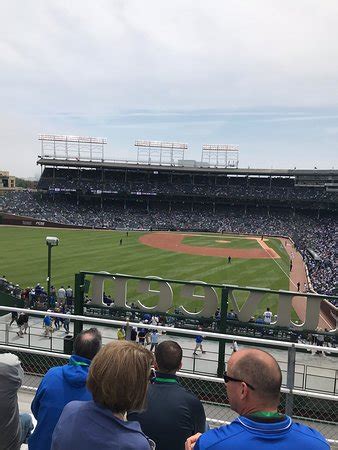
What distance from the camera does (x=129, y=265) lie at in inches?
1315

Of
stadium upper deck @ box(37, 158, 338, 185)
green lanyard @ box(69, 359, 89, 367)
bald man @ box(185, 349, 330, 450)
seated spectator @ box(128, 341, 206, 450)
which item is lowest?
seated spectator @ box(128, 341, 206, 450)

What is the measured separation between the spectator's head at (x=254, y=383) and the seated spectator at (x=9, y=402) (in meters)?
1.89

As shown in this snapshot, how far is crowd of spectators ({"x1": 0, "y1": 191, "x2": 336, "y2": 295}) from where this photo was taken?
65.0 meters

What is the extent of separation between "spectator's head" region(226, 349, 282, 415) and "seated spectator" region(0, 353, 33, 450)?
6.19 ft

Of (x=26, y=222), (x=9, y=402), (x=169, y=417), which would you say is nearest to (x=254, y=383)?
(x=169, y=417)

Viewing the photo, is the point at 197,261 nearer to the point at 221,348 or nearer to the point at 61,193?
the point at 221,348

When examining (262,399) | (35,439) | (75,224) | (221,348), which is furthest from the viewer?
(75,224)

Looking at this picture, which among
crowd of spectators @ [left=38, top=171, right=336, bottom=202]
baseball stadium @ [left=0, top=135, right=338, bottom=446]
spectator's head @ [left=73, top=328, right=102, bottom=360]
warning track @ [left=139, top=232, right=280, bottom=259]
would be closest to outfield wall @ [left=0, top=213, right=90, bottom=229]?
baseball stadium @ [left=0, top=135, right=338, bottom=446]

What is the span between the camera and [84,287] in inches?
416

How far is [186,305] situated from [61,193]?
6440cm

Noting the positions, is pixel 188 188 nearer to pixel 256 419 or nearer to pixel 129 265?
pixel 129 265

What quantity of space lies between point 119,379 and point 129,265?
103 ft

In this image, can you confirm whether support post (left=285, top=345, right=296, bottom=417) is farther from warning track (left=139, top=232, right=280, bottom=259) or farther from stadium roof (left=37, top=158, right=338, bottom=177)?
stadium roof (left=37, top=158, right=338, bottom=177)

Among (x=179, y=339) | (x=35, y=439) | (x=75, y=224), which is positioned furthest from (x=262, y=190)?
(x=35, y=439)
